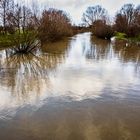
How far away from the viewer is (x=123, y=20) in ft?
152

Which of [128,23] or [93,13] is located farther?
[93,13]

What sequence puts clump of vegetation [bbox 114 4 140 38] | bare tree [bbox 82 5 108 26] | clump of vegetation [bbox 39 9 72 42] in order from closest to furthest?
clump of vegetation [bbox 39 9 72 42] → clump of vegetation [bbox 114 4 140 38] → bare tree [bbox 82 5 108 26]

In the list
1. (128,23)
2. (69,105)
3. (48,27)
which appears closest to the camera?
(69,105)

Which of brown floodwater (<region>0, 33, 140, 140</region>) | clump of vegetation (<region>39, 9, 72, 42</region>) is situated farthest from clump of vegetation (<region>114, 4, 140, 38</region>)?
brown floodwater (<region>0, 33, 140, 140</region>)

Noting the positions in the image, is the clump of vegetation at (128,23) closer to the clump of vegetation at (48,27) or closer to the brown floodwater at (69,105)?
the clump of vegetation at (48,27)

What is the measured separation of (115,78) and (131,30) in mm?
29886

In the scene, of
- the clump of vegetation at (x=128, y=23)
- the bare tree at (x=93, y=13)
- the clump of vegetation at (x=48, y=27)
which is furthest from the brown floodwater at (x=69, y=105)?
the bare tree at (x=93, y=13)

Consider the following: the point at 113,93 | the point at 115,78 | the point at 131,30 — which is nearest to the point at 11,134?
the point at 113,93

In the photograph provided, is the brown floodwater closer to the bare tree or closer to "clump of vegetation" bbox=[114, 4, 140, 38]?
"clump of vegetation" bbox=[114, 4, 140, 38]

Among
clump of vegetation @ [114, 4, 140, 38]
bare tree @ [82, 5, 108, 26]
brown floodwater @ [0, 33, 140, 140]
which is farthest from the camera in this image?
bare tree @ [82, 5, 108, 26]

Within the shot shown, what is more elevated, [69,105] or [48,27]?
[48,27]

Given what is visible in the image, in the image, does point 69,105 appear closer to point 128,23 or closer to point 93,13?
point 128,23

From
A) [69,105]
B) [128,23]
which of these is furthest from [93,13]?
[69,105]

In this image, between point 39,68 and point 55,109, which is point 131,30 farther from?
point 55,109
